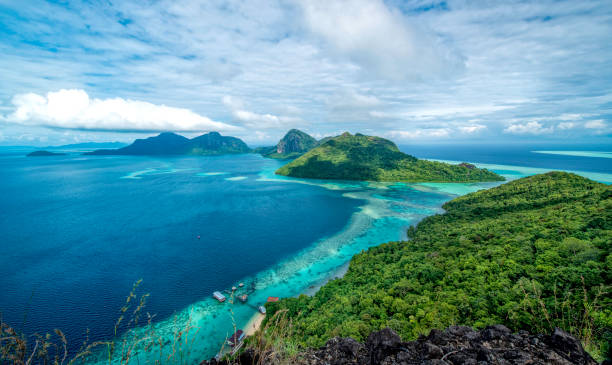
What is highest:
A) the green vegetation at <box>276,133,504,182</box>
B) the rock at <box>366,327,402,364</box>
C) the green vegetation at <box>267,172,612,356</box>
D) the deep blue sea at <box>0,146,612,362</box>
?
the green vegetation at <box>276,133,504,182</box>

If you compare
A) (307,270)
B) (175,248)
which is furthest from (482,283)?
(175,248)

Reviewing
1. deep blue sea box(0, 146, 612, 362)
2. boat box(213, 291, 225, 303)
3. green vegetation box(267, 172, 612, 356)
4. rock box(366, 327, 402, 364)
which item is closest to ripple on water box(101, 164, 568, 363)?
deep blue sea box(0, 146, 612, 362)

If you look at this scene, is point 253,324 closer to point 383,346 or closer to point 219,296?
point 219,296

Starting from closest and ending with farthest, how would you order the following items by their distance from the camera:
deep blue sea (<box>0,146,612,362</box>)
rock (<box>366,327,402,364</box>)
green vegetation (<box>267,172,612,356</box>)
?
rock (<box>366,327,402,364</box>), green vegetation (<box>267,172,612,356</box>), deep blue sea (<box>0,146,612,362</box>)

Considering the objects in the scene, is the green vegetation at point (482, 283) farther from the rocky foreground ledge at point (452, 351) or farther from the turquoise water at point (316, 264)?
the turquoise water at point (316, 264)

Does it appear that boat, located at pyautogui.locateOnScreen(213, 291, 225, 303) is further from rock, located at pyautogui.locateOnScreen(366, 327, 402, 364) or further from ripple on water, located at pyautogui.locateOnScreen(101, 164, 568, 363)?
rock, located at pyautogui.locateOnScreen(366, 327, 402, 364)

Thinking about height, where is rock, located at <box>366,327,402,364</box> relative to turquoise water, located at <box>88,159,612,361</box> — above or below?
above

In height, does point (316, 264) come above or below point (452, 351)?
below

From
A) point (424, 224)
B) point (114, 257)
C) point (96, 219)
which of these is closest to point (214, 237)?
point (114, 257)
